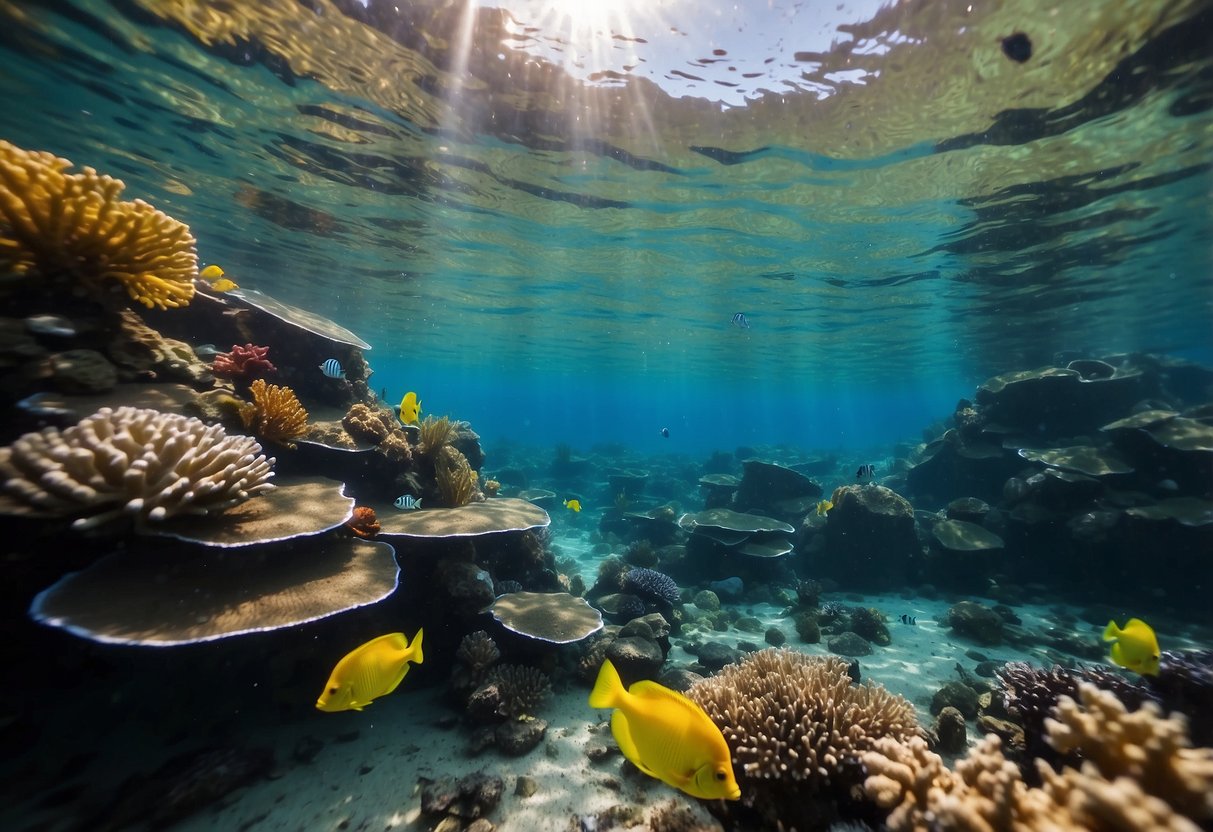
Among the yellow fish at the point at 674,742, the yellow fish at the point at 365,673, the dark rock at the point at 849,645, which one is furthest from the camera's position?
the dark rock at the point at 849,645

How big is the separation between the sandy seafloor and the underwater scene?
47 mm

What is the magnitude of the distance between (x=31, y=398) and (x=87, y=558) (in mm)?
1440

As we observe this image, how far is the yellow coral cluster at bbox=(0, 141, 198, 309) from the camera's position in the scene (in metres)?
3.96

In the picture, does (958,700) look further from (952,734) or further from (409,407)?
(409,407)

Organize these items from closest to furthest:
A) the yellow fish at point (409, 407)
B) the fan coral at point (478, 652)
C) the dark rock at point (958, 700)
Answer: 1. the fan coral at point (478, 652)
2. the dark rock at point (958, 700)
3. the yellow fish at point (409, 407)

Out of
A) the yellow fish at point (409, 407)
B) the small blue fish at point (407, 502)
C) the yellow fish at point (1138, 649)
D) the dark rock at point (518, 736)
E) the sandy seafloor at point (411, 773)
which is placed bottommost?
the sandy seafloor at point (411, 773)

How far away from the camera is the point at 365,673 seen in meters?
3.24

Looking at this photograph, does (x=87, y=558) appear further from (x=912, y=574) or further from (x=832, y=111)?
(x=912, y=574)

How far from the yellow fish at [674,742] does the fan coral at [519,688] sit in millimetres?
3648

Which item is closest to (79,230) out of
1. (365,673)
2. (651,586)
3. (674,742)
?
(365,673)

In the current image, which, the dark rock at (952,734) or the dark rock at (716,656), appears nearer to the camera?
the dark rock at (952,734)

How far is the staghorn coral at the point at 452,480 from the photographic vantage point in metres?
7.40

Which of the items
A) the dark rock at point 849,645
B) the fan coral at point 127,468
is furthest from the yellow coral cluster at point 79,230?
the dark rock at point 849,645

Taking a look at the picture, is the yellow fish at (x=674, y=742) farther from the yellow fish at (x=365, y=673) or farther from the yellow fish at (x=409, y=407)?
the yellow fish at (x=409, y=407)
